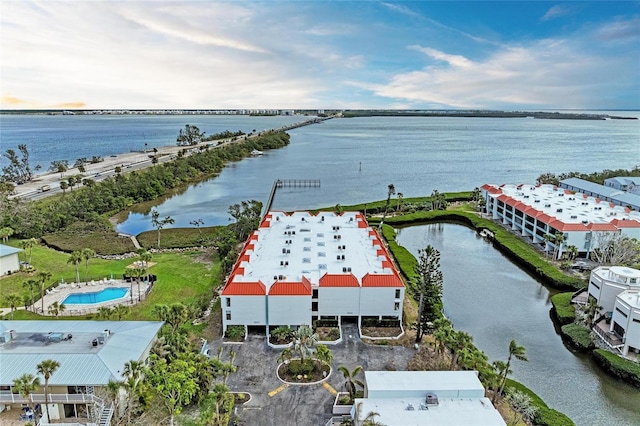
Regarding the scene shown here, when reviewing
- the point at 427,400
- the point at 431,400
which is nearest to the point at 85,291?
the point at 427,400

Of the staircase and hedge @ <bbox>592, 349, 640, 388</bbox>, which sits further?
hedge @ <bbox>592, 349, 640, 388</bbox>

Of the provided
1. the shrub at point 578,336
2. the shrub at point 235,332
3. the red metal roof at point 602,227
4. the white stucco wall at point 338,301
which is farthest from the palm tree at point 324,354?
the red metal roof at point 602,227

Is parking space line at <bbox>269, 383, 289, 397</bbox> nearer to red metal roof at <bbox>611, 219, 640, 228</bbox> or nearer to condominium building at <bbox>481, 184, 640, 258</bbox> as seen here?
condominium building at <bbox>481, 184, 640, 258</bbox>

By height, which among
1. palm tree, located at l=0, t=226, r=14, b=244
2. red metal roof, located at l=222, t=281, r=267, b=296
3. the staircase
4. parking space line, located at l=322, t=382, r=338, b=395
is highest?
red metal roof, located at l=222, t=281, r=267, b=296

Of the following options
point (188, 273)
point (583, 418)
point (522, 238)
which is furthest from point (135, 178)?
point (583, 418)

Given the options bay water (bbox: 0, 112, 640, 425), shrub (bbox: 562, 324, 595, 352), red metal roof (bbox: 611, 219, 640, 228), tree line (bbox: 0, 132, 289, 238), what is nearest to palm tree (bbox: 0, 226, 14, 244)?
tree line (bbox: 0, 132, 289, 238)

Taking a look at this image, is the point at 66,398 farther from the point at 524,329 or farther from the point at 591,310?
the point at 591,310
